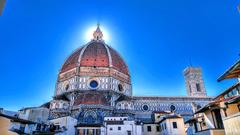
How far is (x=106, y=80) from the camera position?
4559 centimetres

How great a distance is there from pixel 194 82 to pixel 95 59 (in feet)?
120

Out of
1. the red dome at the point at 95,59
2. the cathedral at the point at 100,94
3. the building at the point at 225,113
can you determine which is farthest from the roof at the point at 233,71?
the red dome at the point at 95,59

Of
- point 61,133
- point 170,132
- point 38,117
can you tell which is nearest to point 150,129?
point 170,132

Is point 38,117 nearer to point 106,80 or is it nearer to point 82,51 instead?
point 106,80

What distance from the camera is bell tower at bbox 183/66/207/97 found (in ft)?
214

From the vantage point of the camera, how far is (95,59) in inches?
1950

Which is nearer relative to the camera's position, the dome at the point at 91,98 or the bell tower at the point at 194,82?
the dome at the point at 91,98

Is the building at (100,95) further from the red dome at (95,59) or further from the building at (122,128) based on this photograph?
the building at (122,128)

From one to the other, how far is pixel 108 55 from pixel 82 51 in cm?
687

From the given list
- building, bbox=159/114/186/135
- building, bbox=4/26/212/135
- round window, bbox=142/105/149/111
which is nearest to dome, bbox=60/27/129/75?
building, bbox=4/26/212/135

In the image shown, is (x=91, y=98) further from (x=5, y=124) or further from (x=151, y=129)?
(x=5, y=124)

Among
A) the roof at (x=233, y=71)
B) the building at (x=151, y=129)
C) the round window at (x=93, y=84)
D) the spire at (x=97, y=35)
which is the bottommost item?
the building at (x=151, y=129)

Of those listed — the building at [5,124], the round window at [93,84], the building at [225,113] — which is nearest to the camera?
the building at [225,113]

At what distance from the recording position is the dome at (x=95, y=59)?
4846 cm
